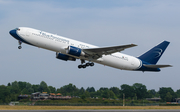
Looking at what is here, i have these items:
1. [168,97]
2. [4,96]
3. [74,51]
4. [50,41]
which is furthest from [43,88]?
[50,41]

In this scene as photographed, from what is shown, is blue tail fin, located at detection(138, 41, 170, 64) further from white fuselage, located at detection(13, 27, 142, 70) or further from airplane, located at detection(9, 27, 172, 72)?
white fuselage, located at detection(13, 27, 142, 70)

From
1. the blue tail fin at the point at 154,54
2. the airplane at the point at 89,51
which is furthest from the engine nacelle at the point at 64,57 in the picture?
the blue tail fin at the point at 154,54

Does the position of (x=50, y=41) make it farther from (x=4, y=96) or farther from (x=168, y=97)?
(x=168, y=97)

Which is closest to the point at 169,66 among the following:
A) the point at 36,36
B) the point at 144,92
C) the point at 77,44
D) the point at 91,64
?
the point at 91,64

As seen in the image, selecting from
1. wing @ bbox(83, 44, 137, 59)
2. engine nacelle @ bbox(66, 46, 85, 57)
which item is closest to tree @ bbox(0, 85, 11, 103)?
engine nacelle @ bbox(66, 46, 85, 57)

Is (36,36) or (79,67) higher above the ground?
(36,36)

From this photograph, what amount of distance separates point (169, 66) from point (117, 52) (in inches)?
406

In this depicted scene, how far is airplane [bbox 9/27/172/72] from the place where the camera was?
4622cm

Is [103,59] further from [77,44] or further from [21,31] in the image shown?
[21,31]

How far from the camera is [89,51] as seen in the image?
4891cm

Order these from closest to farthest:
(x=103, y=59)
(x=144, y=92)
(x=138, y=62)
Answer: (x=103, y=59), (x=138, y=62), (x=144, y=92)

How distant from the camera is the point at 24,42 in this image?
46.9 m

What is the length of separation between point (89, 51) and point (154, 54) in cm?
1544

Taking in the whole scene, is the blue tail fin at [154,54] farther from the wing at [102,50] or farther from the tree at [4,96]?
the tree at [4,96]
